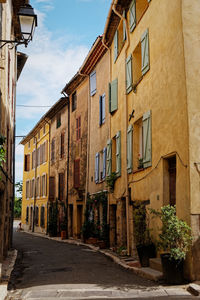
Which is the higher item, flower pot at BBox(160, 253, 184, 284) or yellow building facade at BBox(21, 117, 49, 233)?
yellow building facade at BBox(21, 117, 49, 233)

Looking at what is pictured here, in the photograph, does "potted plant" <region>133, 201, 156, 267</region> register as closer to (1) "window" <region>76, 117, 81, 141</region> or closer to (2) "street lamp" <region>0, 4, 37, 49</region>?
(2) "street lamp" <region>0, 4, 37, 49</region>

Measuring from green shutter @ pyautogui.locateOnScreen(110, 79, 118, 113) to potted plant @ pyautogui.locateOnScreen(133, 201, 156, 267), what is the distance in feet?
15.4

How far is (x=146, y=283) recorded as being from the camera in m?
7.98

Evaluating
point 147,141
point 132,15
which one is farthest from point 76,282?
point 132,15

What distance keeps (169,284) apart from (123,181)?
5.92 meters

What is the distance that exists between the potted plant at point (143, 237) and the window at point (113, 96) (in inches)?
186

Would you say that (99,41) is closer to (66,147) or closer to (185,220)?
(66,147)

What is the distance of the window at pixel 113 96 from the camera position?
14705mm

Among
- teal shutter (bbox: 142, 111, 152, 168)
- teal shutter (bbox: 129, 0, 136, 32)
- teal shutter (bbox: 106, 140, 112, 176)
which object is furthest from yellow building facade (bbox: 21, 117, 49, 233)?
teal shutter (bbox: 142, 111, 152, 168)

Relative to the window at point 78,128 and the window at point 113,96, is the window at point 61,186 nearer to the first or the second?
the window at point 78,128

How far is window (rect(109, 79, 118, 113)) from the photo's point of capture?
14705 mm

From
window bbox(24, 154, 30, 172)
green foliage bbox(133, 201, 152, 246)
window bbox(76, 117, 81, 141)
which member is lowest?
green foliage bbox(133, 201, 152, 246)

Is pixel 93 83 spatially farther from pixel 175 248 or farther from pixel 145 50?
pixel 175 248

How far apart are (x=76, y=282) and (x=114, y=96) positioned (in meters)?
8.27
